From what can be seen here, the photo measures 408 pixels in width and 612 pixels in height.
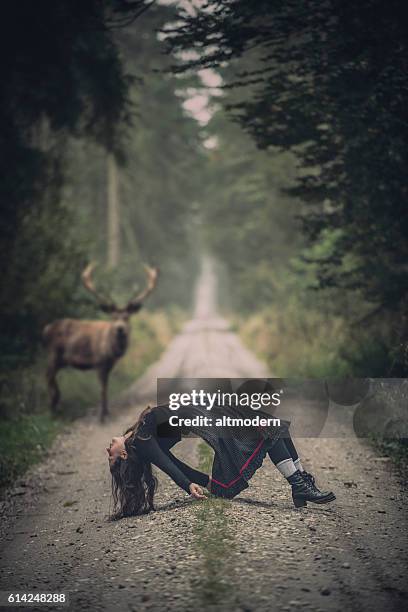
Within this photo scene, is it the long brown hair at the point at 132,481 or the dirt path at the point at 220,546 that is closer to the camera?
the dirt path at the point at 220,546

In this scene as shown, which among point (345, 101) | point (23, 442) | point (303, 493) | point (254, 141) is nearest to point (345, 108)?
point (345, 101)

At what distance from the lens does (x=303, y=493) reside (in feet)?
18.6

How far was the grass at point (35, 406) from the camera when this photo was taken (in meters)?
8.48

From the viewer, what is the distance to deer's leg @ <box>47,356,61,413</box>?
452 inches

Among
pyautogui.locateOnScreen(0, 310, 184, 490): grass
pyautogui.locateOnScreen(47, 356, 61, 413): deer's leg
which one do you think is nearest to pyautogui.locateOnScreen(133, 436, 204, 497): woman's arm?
pyautogui.locateOnScreen(0, 310, 184, 490): grass

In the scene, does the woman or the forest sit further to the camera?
the forest

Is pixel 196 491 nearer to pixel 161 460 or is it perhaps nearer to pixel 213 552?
pixel 161 460

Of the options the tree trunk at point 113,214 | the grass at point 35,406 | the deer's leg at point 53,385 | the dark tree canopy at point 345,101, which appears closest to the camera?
the dark tree canopy at point 345,101

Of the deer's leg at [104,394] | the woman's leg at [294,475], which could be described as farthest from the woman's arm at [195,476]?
the deer's leg at [104,394]

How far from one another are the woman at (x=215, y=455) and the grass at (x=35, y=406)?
8.39ft

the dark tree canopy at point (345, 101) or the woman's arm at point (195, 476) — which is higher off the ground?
the dark tree canopy at point (345, 101)

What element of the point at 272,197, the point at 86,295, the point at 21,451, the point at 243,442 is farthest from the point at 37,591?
the point at 272,197

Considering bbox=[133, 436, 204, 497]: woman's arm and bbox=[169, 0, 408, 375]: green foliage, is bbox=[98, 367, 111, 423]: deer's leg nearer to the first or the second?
bbox=[169, 0, 408, 375]: green foliage

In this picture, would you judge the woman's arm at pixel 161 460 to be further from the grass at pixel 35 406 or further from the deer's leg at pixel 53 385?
the deer's leg at pixel 53 385
